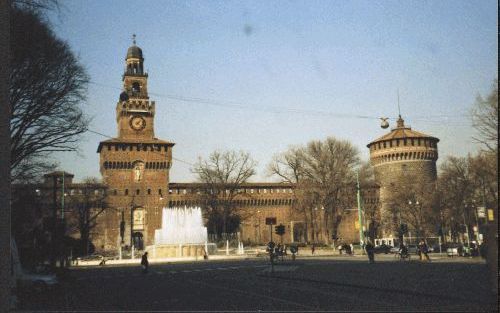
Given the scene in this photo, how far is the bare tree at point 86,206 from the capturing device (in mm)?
63594

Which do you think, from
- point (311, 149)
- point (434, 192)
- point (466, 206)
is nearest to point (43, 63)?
point (311, 149)

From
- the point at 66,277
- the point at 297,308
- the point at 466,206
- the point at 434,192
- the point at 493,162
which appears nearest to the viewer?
the point at 297,308

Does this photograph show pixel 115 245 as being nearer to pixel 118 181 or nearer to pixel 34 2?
pixel 118 181

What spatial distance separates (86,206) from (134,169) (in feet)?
35.2

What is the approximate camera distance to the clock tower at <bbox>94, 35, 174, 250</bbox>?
233 ft

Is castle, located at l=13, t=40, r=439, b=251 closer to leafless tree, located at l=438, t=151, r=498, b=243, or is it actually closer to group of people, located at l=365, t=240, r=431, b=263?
leafless tree, located at l=438, t=151, r=498, b=243

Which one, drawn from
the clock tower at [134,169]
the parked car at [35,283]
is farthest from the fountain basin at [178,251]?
the parked car at [35,283]

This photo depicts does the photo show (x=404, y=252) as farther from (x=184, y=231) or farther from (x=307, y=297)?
(x=184, y=231)

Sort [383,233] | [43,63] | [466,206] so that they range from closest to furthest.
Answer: [43,63] < [466,206] < [383,233]

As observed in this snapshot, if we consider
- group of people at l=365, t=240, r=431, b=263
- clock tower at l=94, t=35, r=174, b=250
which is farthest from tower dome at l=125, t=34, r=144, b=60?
group of people at l=365, t=240, r=431, b=263

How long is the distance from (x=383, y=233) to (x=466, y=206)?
2451 cm

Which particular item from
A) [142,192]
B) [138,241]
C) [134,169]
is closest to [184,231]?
[138,241]

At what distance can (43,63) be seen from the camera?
20.8 meters

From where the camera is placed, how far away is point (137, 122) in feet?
251
